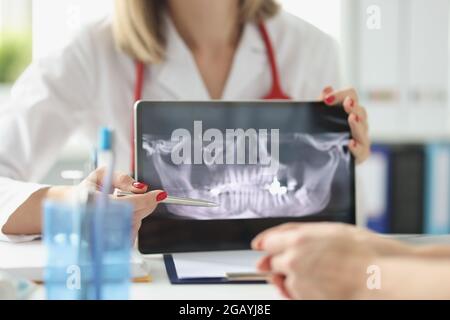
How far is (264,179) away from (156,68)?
0.43 metres

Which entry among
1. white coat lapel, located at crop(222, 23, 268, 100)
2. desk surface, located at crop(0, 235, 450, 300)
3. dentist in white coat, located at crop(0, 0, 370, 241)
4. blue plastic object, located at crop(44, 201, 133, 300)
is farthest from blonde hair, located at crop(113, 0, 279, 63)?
blue plastic object, located at crop(44, 201, 133, 300)

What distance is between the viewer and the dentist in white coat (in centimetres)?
107

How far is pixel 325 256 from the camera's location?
471 millimetres

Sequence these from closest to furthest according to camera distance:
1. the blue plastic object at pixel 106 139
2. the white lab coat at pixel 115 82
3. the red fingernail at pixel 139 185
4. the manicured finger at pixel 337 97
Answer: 1. the blue plastic object at pixel 106 139
2. the red fingernail at pixel 139 185
3. the manicured finger at pixel 337 97
4. the white lab coat at pixel 115 82

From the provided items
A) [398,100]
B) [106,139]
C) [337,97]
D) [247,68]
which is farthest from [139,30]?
[398,100]

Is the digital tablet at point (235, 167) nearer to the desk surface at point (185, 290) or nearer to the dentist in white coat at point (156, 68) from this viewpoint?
the desk surface at point (185, 290)

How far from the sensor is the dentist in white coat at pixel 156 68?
3.50 ft

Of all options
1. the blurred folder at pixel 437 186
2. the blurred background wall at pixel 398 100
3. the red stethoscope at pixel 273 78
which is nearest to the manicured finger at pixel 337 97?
the red stethoscope at pixel 273 78

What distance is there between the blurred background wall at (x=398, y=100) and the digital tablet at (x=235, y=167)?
1.17 metres

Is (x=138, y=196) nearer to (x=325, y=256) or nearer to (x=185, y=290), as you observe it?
(x=185, y=290)

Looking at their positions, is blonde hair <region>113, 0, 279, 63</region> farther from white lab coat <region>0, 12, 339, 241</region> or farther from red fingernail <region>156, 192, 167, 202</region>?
red fingernail <region>156, 192, 167, 202</region>

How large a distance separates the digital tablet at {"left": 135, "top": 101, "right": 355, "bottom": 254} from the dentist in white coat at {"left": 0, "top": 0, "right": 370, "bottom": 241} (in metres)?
0.34
